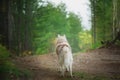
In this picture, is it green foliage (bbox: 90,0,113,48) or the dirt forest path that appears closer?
the dirt forest path

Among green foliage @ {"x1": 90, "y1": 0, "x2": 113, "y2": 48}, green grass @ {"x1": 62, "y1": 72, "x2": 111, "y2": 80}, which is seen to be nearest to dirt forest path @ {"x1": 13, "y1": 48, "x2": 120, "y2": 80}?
green grass @ {"x1": 62, "y1": 72, "x2": 111, "y2": 80}

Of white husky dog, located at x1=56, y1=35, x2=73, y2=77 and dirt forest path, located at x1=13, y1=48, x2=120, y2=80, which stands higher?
white husky dog, located at x1=56, y1=35, x2=73, y2=77

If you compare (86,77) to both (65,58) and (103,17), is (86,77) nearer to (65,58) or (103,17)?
(65,58)

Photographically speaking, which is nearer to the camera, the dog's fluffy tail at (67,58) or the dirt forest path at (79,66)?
the dog's fluffy tail at (67,58)

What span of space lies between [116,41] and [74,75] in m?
11.7

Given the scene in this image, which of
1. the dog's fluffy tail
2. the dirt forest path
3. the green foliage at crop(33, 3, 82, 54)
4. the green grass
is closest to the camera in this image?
the dog's fluffy tail

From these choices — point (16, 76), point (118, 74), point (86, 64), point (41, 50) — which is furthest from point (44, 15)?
point (16, 76)

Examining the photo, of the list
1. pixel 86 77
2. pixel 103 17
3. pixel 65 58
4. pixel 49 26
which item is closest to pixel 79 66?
pixel 86 77

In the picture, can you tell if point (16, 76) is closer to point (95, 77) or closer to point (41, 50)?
point (95, 77)

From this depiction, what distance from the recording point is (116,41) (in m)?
22.3

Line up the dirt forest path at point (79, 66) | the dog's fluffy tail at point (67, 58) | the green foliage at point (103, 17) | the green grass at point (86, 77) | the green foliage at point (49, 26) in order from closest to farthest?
the dog's fluffy tail at point (67, 58)
the green grass at point (86, 77)
the dirt forest path at point (79, 66)
the green foliage at point (103, 17)
the green foliage at point (49, 26)

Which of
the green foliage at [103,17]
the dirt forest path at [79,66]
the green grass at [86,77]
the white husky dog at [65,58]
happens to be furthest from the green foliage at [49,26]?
the white husky dog at [65,58]

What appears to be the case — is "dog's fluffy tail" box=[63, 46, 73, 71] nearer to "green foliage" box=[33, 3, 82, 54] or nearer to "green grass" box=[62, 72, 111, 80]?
"green grass" box=[62, 72, 111, 80]

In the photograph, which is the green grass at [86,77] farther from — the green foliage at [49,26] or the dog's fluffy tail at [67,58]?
the green foliage at [49,26]
